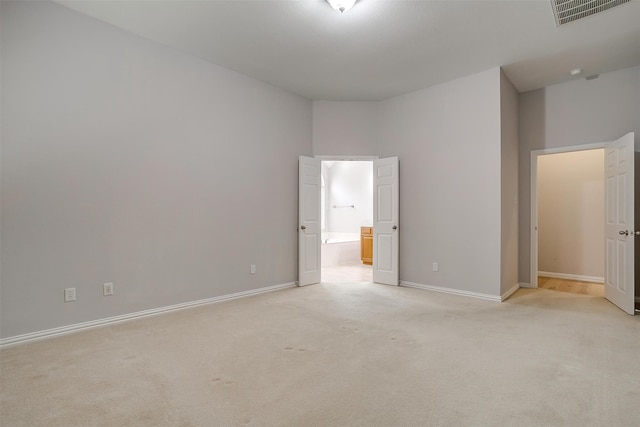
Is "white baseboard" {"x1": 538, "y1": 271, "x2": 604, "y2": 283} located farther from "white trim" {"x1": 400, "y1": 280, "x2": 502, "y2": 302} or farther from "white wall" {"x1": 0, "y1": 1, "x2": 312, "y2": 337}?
"white wall" {"x1": 0, "y1": 1, "x2": 312, "y2": 337}

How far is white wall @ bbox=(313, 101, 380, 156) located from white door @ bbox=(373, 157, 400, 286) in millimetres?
438

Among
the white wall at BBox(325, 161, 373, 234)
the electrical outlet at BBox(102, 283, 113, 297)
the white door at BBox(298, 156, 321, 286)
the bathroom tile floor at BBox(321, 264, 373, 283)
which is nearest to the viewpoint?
the electrical outlet at BBox(102, 283, 113, 297)

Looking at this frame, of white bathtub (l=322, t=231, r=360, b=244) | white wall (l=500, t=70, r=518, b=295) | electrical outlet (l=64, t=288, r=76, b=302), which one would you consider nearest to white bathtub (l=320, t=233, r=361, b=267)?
white bathtub (l=322, t=231, r=360, b=244)

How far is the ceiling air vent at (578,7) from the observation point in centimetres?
297

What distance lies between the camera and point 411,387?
2.12 m

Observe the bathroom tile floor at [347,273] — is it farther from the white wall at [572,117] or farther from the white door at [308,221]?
the white wall at [572,117]

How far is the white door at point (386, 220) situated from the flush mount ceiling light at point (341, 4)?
105 inches

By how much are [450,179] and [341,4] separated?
2848 mm

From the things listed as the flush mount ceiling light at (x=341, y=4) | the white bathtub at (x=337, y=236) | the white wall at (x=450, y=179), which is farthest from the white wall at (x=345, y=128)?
the white bathtub at (x=337, y=236)

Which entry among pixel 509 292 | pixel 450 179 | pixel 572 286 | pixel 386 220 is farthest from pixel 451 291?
pixel 572 286

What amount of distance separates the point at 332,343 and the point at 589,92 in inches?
192

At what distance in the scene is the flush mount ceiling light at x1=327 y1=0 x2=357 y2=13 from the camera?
9.34 feet

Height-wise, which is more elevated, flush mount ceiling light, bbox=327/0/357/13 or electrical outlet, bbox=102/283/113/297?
flush mount ceiling light, bbox=327/0/357/13

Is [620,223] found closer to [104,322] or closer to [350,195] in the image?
[104,322]
